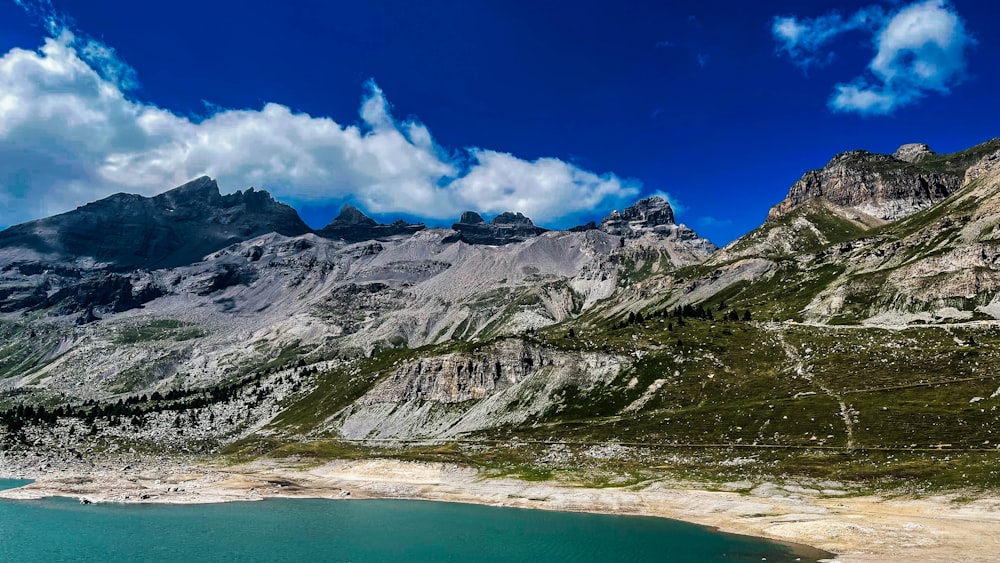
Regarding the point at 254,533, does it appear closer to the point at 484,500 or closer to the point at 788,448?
the point at 484,500

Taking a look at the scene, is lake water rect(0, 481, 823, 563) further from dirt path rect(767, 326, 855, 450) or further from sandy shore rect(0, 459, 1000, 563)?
dirt path rect(767, 326, 855, 450)

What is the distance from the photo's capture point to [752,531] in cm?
7706

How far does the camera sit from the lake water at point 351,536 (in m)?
71.2

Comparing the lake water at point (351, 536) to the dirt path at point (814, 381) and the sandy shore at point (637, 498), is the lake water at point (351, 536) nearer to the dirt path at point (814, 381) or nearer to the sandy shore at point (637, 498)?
the sandy shore at point (637, 498)

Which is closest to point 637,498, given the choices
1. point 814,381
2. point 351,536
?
point 351,536

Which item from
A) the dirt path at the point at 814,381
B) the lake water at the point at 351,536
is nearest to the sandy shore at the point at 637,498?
the lake water at the point at 351,536

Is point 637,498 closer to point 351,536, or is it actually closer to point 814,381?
point 351,536

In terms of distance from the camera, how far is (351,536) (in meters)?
84.7

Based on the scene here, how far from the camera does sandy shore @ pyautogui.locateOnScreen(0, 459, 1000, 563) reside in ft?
214

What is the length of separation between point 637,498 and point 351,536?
4680 cm

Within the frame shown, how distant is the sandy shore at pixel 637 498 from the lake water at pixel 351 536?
17.5 ft

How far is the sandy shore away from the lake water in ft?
17.5

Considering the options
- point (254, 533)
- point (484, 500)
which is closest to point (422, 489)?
point (484, 500)

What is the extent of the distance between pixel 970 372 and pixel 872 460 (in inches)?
2259
